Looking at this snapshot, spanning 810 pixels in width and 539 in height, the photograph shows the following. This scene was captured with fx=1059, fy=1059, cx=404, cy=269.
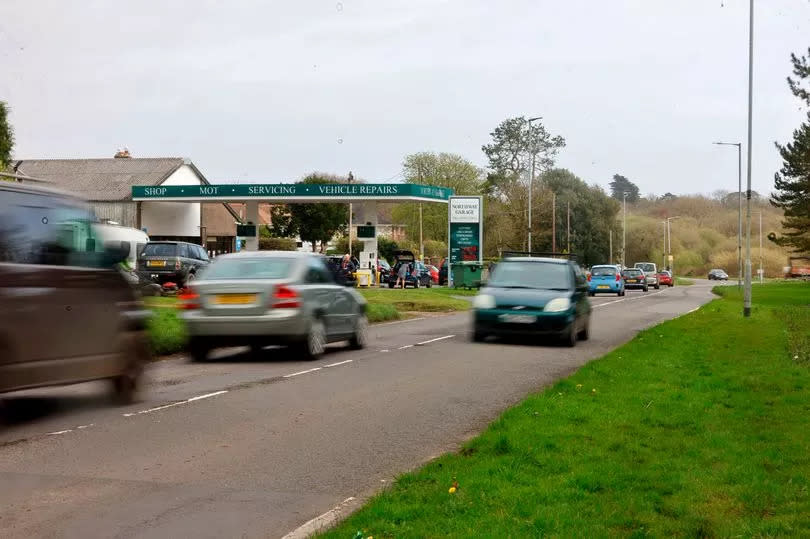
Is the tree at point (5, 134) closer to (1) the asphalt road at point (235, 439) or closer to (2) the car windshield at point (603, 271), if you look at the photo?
(2) the car windshield at point (603, 271)

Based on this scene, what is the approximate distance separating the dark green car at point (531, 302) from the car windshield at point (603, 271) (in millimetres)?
33120

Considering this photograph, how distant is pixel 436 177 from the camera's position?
10025 centimetres

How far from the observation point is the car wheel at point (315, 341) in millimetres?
16172

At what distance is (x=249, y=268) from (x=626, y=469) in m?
9.53

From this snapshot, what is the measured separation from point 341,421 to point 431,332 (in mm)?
13298

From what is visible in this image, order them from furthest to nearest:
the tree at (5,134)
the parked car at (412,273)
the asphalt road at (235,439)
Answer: the parked car at (412,273), the tree at (5,134), the asphalt road at (235,439)

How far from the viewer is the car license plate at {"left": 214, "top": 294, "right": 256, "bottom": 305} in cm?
1556

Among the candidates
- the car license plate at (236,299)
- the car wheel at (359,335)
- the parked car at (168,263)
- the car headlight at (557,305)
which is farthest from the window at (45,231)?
the parked car at (168,263)

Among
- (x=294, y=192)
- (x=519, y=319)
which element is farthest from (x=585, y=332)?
(x=294, y=192)

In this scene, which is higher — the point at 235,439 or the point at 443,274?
the point at 235,439

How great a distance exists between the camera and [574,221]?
4235 inches

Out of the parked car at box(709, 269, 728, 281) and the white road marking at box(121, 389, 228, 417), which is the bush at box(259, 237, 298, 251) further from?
the white road marking at box(121, 389, 228, 417)

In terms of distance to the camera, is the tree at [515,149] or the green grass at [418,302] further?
the tree at [515,149]

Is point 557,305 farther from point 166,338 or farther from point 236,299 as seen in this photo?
point 166,338
